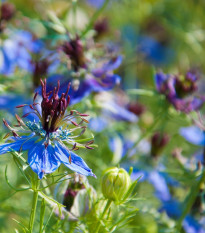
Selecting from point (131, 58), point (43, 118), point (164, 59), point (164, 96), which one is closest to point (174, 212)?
point (164, 96)

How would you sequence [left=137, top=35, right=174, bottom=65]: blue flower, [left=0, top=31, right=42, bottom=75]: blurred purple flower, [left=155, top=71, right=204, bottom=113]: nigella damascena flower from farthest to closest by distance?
[left=137, top=35, right=174, bottom=65]: blue flower < [left=0, top=31, right=42, bottom=75]: blurred purple flower < [left=155, top=71, right=204, bottom=113]: nigella damascena flower

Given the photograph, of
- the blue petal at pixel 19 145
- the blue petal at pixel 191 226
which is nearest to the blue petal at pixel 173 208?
the blue petal at pixel 191 226

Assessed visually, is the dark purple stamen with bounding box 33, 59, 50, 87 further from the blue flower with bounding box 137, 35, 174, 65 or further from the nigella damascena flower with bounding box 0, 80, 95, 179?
the blue flower with bounding box 137, 35, 174, 65

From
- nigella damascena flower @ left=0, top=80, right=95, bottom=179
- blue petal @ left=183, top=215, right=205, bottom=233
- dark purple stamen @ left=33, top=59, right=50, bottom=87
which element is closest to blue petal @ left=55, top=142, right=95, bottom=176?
nigella damascena flower @ left=0, top=80, right=95, bottom=179

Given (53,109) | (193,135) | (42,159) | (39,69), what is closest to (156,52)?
(193,135)

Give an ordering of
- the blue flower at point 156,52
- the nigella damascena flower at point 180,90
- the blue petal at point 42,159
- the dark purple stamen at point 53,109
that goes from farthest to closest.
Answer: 1. the blue flower at point 156,52
2. the nigella damascena flower at point 180,90
3. the dark purple stamen at point 53,109
4. the blue petal at point 42,159

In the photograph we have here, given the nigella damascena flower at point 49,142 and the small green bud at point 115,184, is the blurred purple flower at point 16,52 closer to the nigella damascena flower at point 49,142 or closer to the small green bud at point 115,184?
the nigella damascena flower at point 49,142

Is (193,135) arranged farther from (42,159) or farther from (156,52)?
(156,52)
